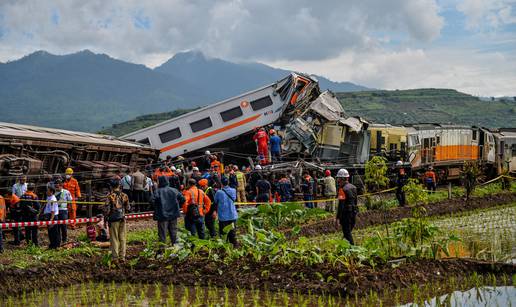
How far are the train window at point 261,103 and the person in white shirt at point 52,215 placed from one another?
46.3ft

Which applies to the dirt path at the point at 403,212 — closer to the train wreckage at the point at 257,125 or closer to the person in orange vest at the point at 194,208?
the person in orange vest at the point at 194,208

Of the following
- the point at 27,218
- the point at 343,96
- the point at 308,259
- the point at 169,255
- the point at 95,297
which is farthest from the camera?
the point at 343,96

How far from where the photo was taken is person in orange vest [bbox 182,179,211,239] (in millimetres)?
15172

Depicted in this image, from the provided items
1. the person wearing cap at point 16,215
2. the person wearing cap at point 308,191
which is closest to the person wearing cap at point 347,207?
the person wearing cap at point 16,215

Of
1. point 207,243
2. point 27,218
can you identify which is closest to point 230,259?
point 207,243

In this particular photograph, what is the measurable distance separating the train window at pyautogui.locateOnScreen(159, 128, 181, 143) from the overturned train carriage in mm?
2612

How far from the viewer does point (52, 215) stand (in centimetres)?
1595

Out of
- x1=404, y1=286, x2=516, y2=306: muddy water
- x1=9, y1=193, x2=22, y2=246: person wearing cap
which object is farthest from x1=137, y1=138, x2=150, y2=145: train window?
x1=404, y1=286, x2=516, y2=306: muddy water

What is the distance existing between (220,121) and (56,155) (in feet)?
30.8

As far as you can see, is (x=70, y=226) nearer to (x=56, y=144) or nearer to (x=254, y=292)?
(x=56, y=144)

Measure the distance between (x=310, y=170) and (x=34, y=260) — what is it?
15.7 meters

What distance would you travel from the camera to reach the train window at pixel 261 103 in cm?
2970

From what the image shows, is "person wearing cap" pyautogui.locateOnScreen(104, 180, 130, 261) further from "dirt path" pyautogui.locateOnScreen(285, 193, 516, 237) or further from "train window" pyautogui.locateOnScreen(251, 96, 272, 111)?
"train window" pyautogui.locateOnScreen(251, 96, 272, 111)

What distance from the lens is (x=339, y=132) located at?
101ft
